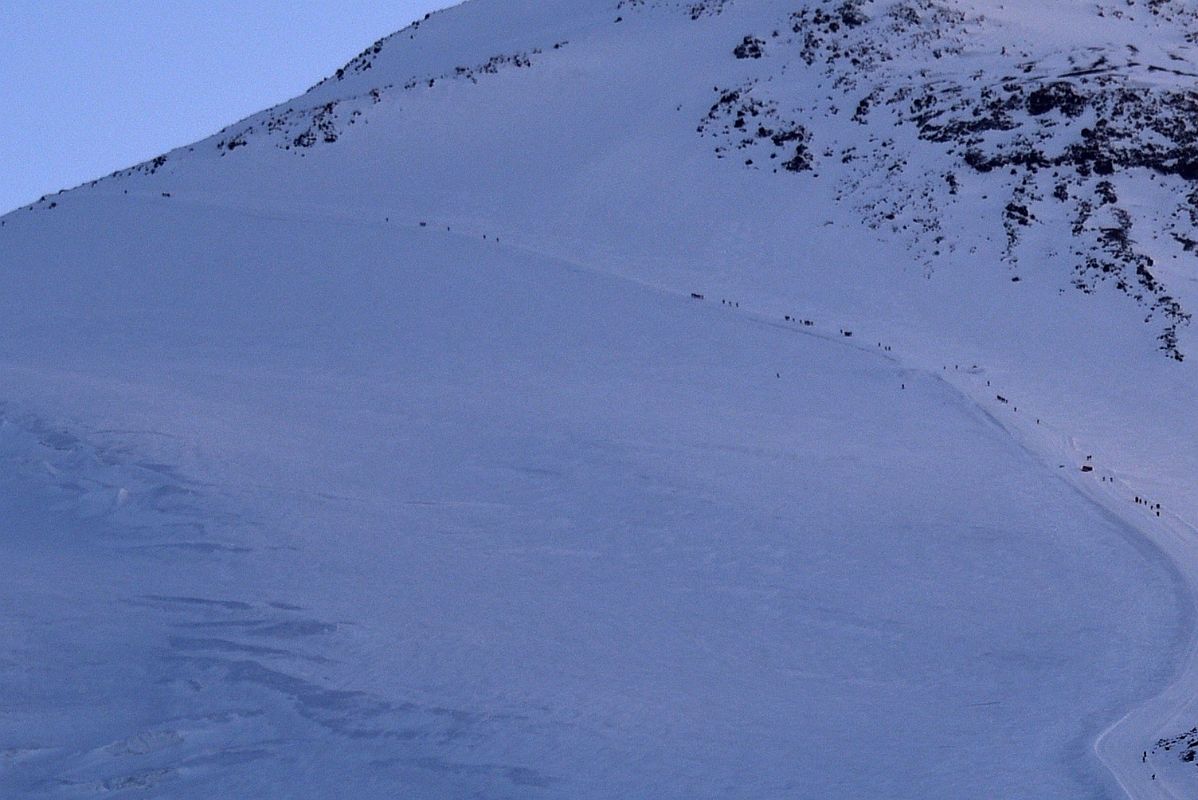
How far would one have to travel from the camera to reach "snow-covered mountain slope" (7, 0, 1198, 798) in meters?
15.0

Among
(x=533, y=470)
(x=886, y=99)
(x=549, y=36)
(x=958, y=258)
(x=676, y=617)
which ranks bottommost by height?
(x=676, y=617)

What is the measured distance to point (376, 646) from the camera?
55.2 feet

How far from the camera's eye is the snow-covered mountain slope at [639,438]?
49.2 ft

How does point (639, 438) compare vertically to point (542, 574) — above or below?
above

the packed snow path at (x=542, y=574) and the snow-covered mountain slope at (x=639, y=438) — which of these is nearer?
the packed snow path at (x=542, y=574)

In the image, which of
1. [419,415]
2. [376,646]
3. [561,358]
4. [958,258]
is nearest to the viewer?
[376,646]

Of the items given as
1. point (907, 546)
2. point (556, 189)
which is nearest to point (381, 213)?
point (556, 189)

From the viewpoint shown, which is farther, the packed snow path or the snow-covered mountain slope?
the snow-covered mountain slope

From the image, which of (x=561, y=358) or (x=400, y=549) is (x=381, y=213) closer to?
(x=561, y=358)

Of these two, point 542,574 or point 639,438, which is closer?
point 542,574

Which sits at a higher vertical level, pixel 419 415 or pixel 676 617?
pixel 419 415

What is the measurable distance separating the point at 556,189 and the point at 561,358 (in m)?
14.1

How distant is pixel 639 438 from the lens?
24.3 meters

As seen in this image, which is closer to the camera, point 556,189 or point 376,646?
point 376,646
